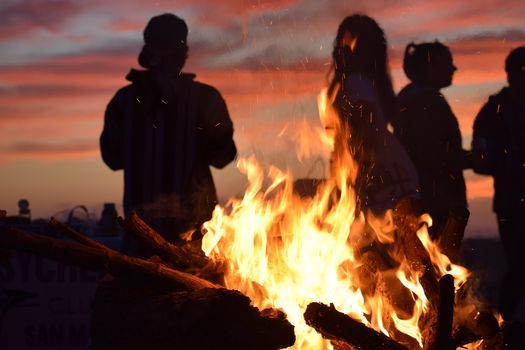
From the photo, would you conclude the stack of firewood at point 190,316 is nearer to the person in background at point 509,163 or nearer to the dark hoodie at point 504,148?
the person in background at point 509,163

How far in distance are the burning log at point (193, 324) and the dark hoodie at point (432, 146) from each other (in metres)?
3.22

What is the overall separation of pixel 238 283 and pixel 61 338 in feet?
13.0

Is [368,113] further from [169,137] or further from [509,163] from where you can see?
[509,163]

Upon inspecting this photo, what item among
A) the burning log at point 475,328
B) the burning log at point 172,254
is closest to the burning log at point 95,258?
the burning log at point 172,254

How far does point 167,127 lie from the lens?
20.7 ft

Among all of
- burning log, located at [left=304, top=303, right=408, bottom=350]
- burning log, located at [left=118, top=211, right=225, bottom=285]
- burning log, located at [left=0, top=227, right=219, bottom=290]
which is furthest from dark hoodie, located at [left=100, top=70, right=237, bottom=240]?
burning log, located at [left=304, top=303, right=408, bottom=350]

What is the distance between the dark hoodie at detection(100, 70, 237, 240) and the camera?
6.29 meters

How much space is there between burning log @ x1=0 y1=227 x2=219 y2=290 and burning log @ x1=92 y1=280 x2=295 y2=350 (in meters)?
0.11

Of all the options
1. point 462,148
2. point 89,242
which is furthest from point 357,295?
point 462,148

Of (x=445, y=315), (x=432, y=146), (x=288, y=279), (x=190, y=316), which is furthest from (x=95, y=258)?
(x=432, y=146)

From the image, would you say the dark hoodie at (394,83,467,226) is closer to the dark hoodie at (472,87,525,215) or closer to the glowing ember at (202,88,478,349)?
the dark hoodie at (472,87,525,215)

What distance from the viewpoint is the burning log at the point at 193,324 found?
4.18 m

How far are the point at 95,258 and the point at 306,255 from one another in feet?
3.93

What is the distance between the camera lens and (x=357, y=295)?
491 centimetres
